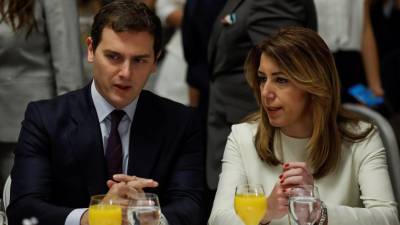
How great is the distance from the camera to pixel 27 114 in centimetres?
322

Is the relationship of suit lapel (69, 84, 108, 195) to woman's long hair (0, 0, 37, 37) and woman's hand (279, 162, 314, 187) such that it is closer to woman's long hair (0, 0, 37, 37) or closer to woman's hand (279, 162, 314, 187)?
woman's hand (279, 162, 314, 187)

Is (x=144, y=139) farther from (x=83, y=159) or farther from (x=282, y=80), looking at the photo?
(x=282, y=80)

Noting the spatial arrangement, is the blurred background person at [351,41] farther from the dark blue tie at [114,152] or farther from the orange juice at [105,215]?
the orange juice at [105,215]

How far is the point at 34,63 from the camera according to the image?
4039 mm

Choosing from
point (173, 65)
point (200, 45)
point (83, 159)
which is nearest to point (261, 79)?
point (83, 159)

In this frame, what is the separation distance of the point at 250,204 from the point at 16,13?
5.55ft

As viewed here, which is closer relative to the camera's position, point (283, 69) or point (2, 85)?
point (283, 69)

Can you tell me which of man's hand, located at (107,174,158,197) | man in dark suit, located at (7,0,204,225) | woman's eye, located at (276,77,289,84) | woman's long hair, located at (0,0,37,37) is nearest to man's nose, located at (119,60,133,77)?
man in dark suit, located at (7,0,204,225)

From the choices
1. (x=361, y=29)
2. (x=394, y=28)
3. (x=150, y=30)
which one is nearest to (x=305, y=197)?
(x=150, y=30)

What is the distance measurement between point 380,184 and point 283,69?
0.54 metres

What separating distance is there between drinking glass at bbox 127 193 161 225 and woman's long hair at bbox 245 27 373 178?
33.2 inches

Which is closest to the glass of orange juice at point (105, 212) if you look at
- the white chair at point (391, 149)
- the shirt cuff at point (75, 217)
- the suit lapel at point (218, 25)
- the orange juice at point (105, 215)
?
the orange juice at point (105, 215)

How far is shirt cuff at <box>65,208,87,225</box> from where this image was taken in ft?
9.48

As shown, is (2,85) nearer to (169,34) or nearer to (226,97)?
(226,97)
